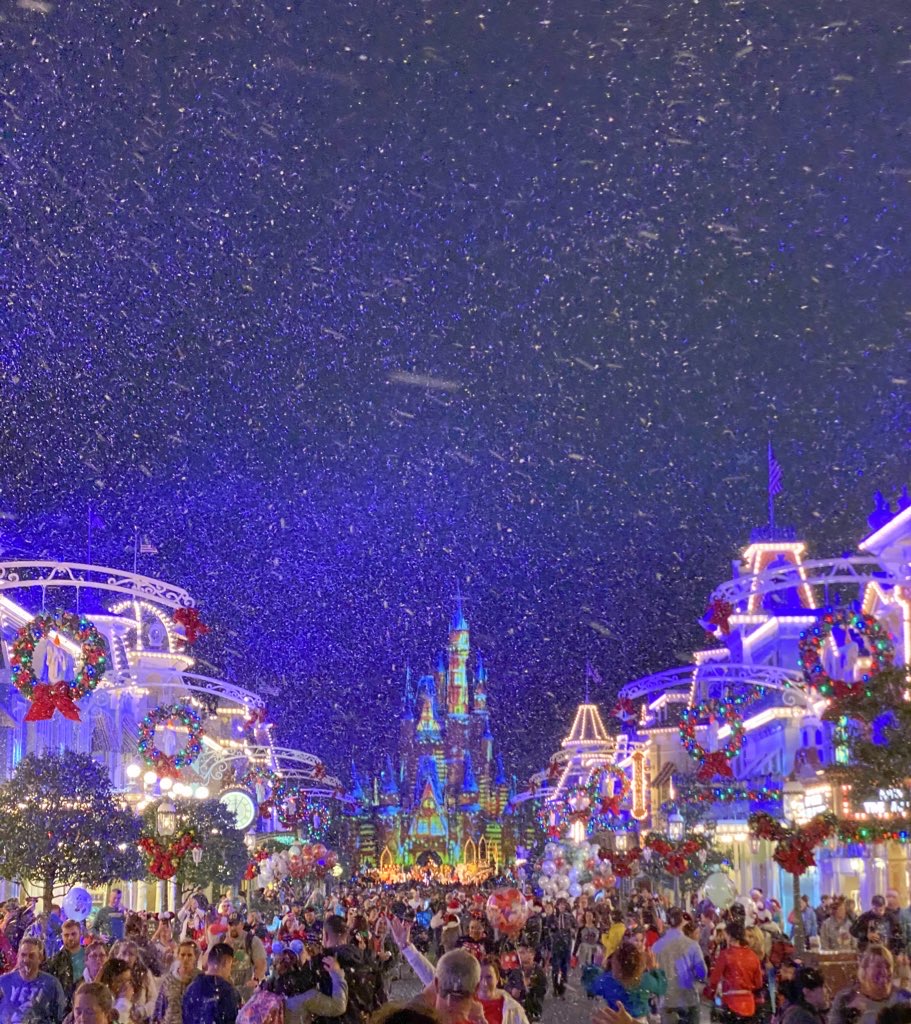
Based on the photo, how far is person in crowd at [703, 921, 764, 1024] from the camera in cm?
1318

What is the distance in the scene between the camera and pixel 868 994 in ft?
26.2

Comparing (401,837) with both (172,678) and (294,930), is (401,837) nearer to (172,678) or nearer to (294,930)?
(172,678)

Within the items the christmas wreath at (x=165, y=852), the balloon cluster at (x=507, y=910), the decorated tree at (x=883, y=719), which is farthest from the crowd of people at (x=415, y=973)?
the christmas wreath at (x=165, y=852)

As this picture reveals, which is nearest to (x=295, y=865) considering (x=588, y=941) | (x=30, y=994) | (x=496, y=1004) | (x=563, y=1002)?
(x=563, y=1002)

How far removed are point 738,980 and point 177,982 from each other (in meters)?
5.39

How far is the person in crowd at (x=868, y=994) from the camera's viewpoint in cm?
786

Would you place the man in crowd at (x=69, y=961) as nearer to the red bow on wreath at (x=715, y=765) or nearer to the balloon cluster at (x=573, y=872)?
the red bow on wreath at (x=715, y=765)

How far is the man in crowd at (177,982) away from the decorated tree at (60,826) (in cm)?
1911

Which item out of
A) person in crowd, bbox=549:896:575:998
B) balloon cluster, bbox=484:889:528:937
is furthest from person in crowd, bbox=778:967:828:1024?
person in crowd, bbox=549:896:575:998

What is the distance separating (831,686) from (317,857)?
5053cm

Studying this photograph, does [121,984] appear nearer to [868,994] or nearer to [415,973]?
[415,973]

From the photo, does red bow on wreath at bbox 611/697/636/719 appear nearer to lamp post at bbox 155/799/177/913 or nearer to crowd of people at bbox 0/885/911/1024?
lamp post at bbox 155/799/177/913

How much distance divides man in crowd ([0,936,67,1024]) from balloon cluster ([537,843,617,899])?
42.2 m

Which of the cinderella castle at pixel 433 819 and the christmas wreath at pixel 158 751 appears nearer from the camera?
the christmas wreath at pixel 158 751
